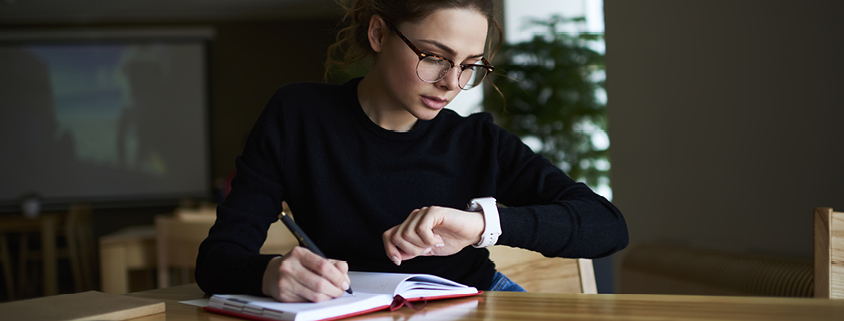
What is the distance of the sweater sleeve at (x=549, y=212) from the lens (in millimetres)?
927

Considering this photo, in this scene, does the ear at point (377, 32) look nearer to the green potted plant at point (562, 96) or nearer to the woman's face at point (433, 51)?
the woman's face at point (433, 51)

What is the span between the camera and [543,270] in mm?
1262

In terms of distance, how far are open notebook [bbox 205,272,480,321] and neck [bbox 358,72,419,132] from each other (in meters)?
0.38

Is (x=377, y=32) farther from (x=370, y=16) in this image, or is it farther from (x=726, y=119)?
(x=726, y=119)

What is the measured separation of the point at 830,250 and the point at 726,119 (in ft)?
3.71

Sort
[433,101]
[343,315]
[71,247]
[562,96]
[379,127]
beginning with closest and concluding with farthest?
1. [343,315]
2. [433,101]
3. [379,127]
4. [562,96]
5. [71,247]

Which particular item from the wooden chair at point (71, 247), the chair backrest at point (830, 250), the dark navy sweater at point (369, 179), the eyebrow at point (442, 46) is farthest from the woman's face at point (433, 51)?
the wooden chair at point (71, 247)

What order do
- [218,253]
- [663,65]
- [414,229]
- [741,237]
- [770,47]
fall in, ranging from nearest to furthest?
[414,229] < [218,253] < [770,47] < [741,237] < [663,65]

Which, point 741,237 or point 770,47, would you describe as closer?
point 770,47

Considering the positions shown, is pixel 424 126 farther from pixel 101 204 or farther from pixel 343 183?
pixel 101 204

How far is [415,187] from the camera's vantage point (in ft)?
3.81

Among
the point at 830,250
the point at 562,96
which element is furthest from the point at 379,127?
the point at 562,96

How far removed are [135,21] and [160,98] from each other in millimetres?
907

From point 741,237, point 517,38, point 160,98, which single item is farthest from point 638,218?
point 160,98
